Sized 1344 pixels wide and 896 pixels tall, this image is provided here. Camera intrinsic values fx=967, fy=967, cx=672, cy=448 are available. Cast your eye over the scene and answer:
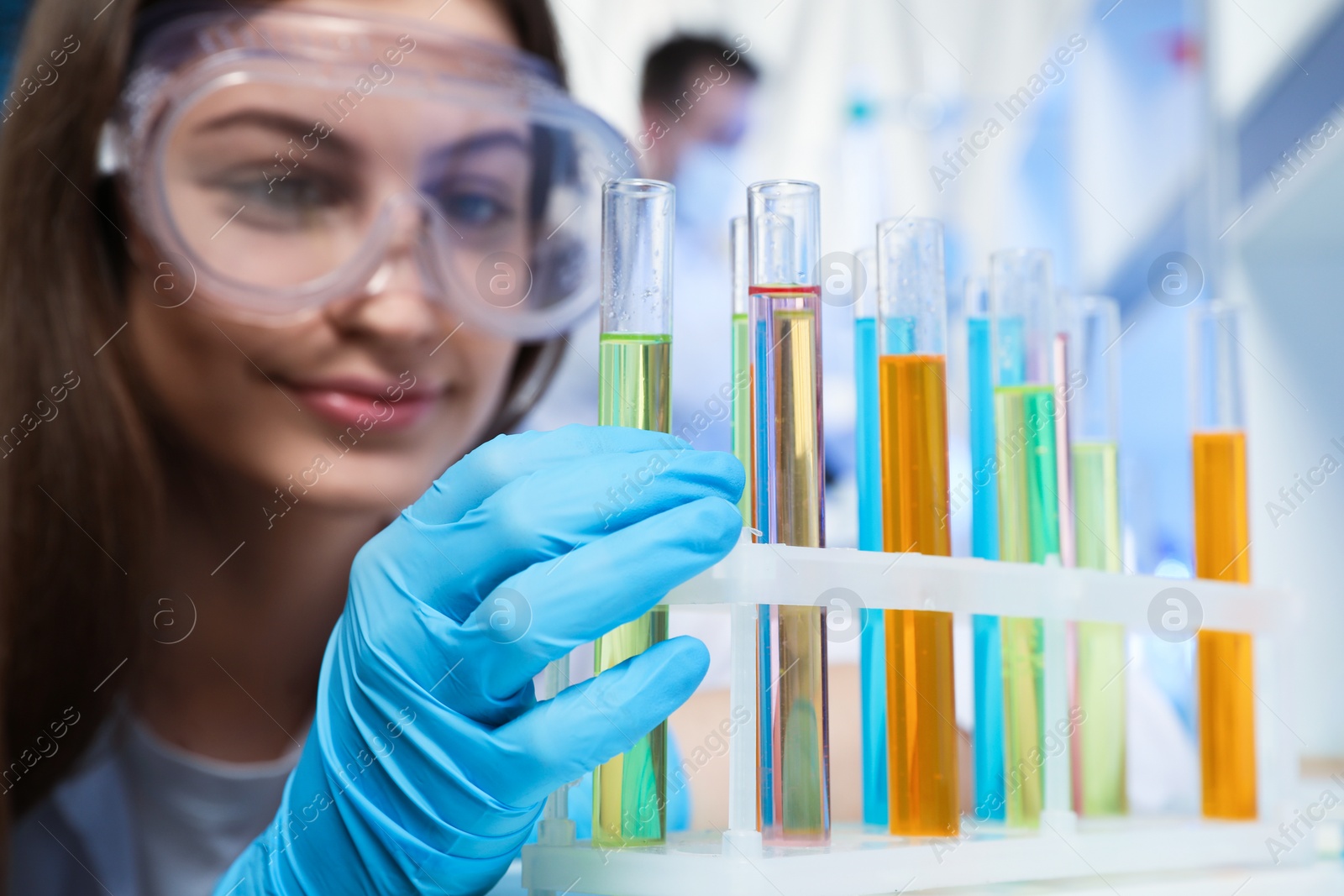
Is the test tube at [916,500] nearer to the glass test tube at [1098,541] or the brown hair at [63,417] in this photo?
the glass test tube at [1098,541]

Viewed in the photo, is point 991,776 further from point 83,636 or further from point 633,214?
point 83,636

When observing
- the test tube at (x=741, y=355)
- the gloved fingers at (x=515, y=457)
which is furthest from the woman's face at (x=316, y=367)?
the test tube at (x=741, y=355)

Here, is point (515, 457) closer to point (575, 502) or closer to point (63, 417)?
point (575, 502)

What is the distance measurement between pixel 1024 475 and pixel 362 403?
2.68ft

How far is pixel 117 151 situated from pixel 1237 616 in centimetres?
128

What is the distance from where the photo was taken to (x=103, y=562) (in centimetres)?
124

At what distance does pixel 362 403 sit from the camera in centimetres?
122

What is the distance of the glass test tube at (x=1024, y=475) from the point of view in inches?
28.8

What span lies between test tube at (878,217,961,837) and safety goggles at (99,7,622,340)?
0.72m

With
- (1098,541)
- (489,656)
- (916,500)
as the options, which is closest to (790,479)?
(916,500)

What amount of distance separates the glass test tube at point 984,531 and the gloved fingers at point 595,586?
253 mm

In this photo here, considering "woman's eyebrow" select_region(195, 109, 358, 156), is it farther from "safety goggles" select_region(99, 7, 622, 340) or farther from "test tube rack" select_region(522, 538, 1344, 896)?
"test tube rack" select_region(522, 538, 1344, 896)

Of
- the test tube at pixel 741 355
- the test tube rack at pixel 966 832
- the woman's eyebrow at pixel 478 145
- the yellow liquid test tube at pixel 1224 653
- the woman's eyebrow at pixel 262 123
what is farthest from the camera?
the woman's eyebrow at pixel 478 145

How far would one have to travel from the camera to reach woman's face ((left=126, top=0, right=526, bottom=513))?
1178 mm
